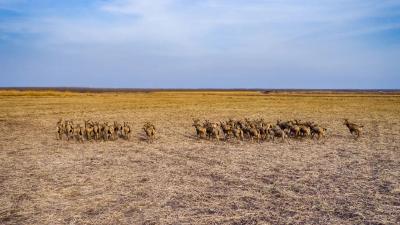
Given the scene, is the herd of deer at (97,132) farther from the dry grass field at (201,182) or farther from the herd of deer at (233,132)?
the dry grass field at (201,182)

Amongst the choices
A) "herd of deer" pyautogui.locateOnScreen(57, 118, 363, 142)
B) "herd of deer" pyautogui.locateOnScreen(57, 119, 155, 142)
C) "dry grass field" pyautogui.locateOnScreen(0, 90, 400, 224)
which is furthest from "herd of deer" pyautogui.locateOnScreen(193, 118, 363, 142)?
"herd of deer" pyautogui.locateOnScreen(57, 119, 155, 142)

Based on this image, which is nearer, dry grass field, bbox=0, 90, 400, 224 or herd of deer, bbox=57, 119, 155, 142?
dry grass field, bbox=0, 90, 400, 224

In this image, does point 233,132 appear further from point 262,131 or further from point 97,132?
point 97,132

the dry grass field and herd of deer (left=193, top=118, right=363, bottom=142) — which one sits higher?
herd of deer (left=193, top=118, right=363, bottom=142)

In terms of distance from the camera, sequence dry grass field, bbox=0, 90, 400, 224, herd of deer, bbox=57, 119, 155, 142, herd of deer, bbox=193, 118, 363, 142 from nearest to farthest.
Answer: dry grass field, bbox=0, 90, 400, 224 → herd of deer, bbox=193, 118, 363, 142 → herd of deer, bbox=57, 119, 155, 142

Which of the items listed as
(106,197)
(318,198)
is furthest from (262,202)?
(106,197)

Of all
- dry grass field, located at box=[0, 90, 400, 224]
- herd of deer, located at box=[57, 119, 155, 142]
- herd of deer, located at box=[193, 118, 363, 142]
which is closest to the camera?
dry grass field, located at box=[0, 90, 400, 224]

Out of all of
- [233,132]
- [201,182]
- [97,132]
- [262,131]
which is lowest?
[201,182]

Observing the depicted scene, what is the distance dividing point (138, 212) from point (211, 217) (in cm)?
136

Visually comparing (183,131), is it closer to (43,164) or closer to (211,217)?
(43,164)

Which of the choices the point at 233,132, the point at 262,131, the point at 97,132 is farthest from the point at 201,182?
the point at 97,132

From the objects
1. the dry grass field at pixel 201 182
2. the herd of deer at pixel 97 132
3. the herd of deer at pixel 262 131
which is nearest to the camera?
the dry grass field at pixel 201 182

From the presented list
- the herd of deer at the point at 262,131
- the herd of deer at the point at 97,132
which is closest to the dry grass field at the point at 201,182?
the herd of deer at the point at 262,131

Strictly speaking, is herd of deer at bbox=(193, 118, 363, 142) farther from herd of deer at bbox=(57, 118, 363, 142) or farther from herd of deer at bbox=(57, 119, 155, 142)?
herd of deer at bbox=(57, 119, 155, 142)
